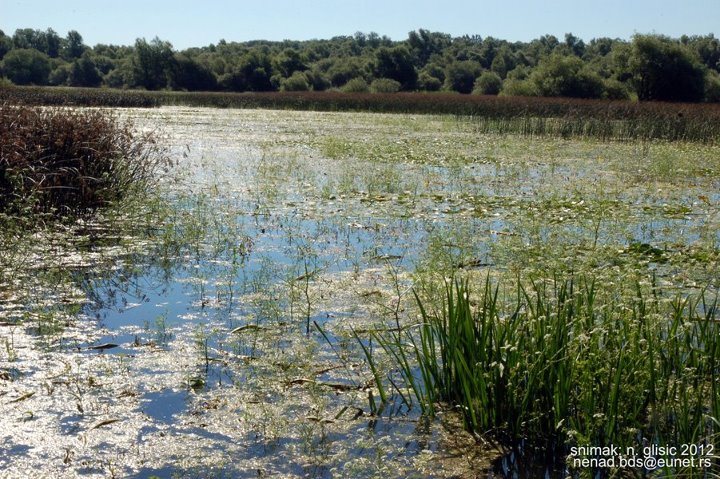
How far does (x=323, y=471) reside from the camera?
12.1 feet

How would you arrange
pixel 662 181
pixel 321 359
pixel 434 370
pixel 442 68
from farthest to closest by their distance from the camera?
1. pixel 442 68
2. pixel 662 181
3. pixel 321 359
4. pixel 434 370

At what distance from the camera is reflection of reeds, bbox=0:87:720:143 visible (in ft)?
72.6

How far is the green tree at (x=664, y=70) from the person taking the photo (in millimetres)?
42125

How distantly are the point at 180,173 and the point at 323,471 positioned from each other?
10.3m

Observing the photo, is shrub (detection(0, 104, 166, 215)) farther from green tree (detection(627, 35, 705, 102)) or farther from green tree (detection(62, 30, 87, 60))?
green tree (detection(62, 30, 87, 60))

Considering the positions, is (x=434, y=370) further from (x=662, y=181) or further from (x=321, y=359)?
(x=662, y=181)

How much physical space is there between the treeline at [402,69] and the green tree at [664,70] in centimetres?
6

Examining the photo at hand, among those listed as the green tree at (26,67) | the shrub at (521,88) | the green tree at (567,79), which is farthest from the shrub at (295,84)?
the green tree at (26,67)

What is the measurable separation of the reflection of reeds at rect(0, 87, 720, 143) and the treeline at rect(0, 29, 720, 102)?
11092 mm

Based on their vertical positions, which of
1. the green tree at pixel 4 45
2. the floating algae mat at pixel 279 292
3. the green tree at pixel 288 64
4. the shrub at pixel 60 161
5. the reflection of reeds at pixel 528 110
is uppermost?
the green tree at pixel 4 45

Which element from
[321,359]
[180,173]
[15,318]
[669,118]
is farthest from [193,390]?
[669,118]

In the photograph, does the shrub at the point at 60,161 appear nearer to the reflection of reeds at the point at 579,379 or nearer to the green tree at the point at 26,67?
the reflection of reeds at the point at 579,379

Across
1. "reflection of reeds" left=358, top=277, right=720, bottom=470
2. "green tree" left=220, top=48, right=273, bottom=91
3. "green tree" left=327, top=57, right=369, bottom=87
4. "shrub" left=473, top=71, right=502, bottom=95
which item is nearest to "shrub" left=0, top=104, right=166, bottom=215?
"reflection of reeds" left=358, top=277, right=720, bottom=470

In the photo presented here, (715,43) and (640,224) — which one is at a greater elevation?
(715,43)
